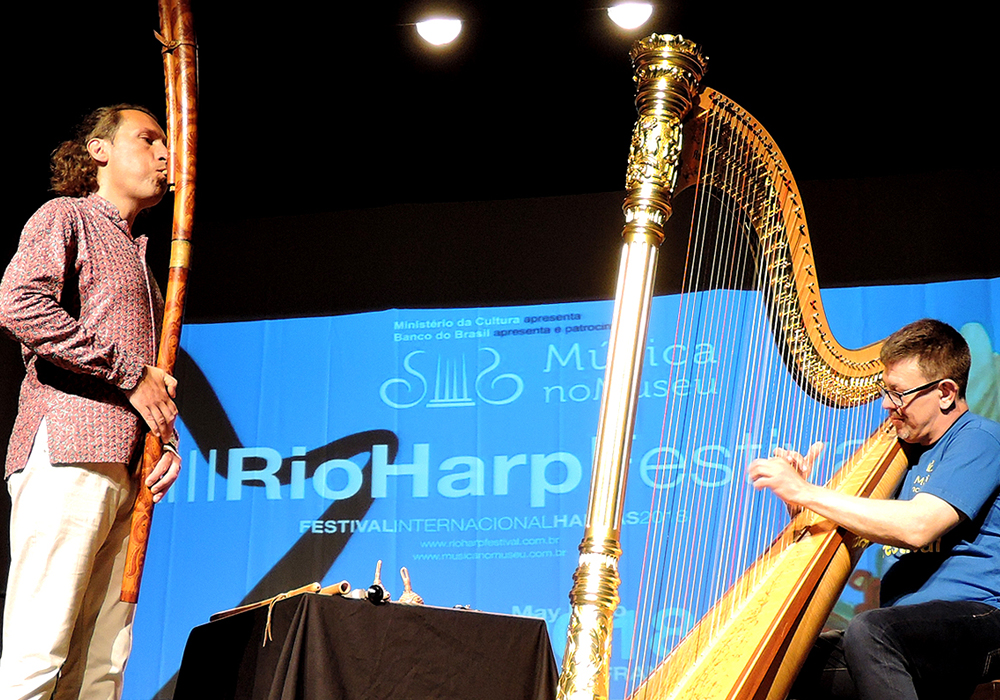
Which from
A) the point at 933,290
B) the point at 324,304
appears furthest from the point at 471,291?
the point at 933,290

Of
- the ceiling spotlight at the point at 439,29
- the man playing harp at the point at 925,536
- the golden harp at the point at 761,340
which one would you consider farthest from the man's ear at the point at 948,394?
the ceiling spotlight at the point at 439,29

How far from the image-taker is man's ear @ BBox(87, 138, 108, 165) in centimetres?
221

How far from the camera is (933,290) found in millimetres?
4305

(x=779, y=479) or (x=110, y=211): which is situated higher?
(x=110, y=211)

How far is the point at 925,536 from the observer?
6.60 ft

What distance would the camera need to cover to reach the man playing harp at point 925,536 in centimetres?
192

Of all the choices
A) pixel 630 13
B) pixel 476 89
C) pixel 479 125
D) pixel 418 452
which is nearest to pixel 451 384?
pixel 418 452

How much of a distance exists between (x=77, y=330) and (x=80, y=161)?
0.46 m

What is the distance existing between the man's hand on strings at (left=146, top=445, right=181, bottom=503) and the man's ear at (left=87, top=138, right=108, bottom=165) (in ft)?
2.01

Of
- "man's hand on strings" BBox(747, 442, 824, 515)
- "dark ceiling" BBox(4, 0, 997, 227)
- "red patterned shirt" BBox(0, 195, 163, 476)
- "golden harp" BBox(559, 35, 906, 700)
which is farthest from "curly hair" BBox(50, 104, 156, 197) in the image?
"dark ceiling" BBox(4, 0, 997, 227)

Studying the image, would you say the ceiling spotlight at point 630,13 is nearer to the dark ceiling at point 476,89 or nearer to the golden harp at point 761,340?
the dark ceiling at point 476,89

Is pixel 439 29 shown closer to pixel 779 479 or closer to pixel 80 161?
pixel 80 161

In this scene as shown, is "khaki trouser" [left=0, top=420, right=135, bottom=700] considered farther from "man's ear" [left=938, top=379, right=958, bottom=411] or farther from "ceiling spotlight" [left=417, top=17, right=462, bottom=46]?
"ceiling spotlight" [left=417, top=17, right=462, bottom=46]

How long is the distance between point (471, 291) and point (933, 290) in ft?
6.19
